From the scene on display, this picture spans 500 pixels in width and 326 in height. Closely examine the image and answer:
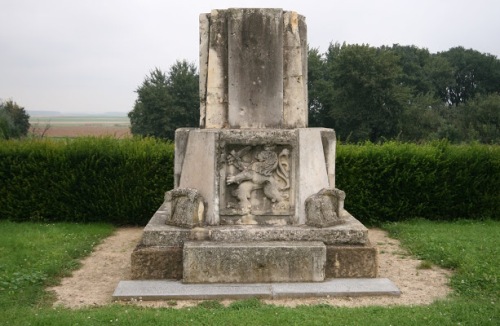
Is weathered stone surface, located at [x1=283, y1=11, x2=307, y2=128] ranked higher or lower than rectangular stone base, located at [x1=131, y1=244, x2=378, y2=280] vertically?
higher

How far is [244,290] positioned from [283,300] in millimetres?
459

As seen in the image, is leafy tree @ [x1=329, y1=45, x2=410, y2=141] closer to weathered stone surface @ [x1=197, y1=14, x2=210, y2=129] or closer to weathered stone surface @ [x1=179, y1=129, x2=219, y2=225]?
weathered stone surface @ [x1=197, y1=14, x2=210, y2=129]

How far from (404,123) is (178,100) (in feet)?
47.1

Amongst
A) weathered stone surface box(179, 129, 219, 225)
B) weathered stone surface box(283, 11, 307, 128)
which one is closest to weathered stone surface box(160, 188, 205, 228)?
weathered stone surface box(179, 129, 219, 225)

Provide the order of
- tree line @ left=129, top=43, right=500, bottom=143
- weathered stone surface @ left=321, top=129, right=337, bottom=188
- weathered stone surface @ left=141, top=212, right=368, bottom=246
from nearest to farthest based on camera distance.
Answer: weathered stone surface @ left=141, top=212, right=368, bottom=246 → weathered stone surface @ left=321, top=129, right=337, bottom=188 → tree line @ left=129, top=43, right=500, bottom=143

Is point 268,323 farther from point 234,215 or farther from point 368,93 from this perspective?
point 368,93

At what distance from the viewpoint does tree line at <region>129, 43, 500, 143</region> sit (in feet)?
109

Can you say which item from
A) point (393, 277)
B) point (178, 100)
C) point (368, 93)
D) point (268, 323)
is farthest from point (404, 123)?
point (268, 323)

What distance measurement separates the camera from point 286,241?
22.3 ft

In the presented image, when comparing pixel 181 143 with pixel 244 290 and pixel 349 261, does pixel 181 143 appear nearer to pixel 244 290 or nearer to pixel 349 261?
pixel 244 290

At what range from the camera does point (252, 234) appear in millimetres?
6789

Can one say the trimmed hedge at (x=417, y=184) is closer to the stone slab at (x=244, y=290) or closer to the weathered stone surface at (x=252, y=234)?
the weathered stone surface at (x=252, y=234)

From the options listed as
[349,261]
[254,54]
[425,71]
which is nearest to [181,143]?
[254,54]

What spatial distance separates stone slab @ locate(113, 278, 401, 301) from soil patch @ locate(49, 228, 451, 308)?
74 mm
